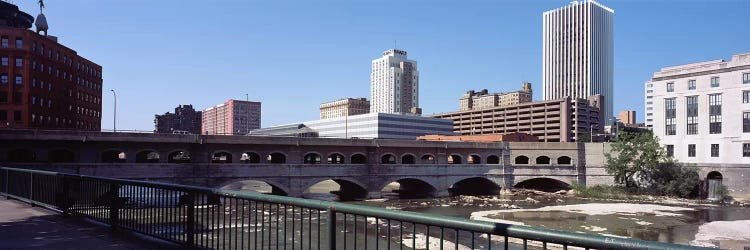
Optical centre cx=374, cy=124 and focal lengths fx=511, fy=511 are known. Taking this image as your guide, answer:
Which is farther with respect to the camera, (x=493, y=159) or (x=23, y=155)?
(x=493, y=159)

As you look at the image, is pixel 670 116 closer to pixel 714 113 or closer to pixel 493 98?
pixel 714 113

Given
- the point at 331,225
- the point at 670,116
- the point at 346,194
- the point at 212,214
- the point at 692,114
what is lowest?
the point at 346,194

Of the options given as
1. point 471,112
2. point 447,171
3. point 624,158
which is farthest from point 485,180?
point 471,112

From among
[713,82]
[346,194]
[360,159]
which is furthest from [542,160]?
[346,194]

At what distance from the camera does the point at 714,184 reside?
192 feet

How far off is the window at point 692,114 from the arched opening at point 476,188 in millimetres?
24828

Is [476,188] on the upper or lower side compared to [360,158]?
lower

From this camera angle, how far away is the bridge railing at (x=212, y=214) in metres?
4.58

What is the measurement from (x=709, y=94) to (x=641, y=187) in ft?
45.3

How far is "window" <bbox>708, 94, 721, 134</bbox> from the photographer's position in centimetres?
6053

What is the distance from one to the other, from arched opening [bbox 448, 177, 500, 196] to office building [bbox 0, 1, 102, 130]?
5140cm

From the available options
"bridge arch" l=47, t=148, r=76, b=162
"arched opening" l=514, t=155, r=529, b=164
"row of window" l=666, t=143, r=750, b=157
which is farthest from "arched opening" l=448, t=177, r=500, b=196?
"bridge arch" l=47, t=148, r=76, b=162

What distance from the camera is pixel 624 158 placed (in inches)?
2399

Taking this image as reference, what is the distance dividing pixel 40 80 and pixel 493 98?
147m
